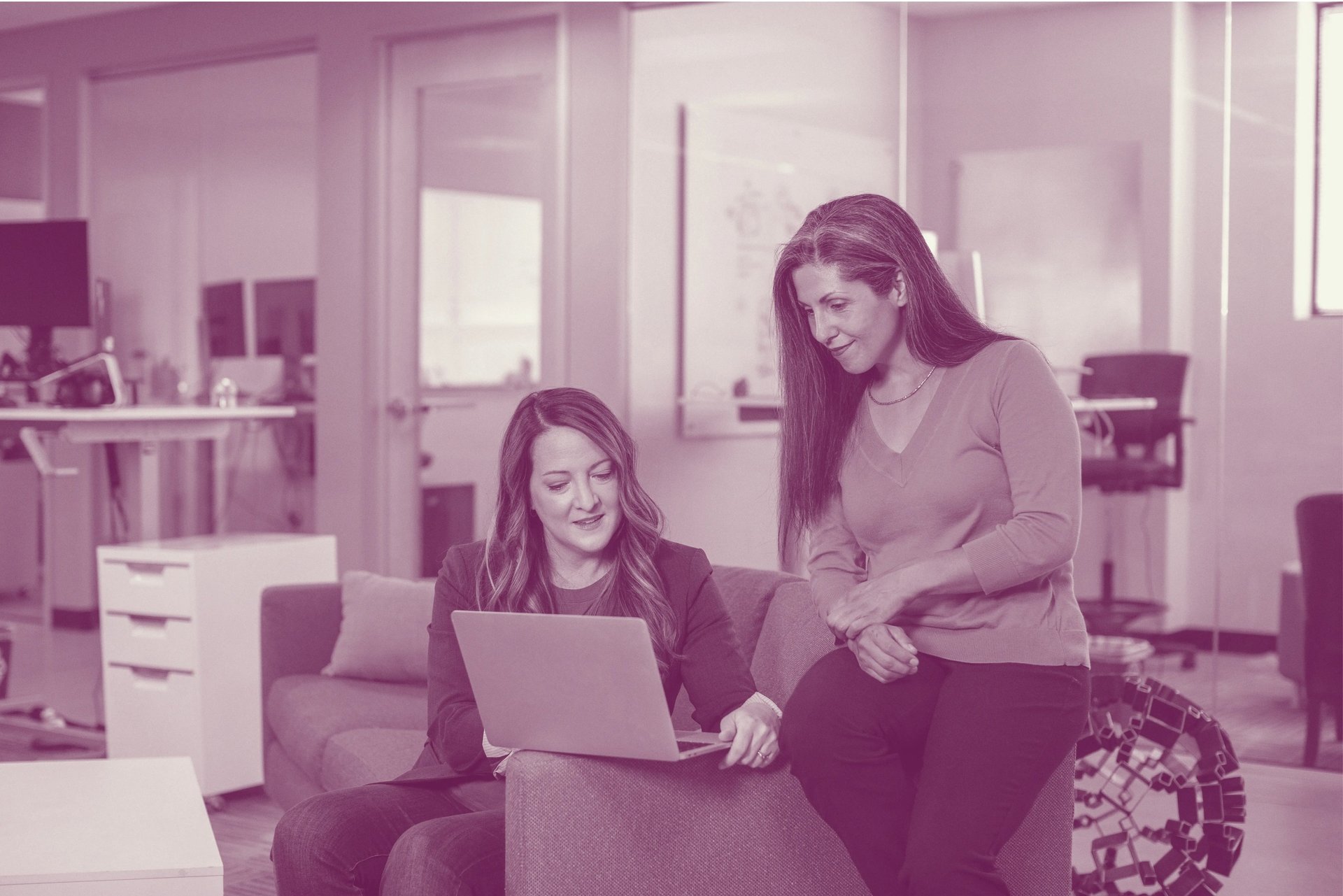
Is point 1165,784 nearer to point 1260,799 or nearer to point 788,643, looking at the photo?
point 788,643

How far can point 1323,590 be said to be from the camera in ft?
12.8

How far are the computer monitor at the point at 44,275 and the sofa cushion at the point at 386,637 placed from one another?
1785mm

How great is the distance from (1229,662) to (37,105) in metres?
5.82

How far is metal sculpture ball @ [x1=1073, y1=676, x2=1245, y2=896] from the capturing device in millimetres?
2523

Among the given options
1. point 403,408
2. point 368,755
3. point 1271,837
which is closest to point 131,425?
point 403,408

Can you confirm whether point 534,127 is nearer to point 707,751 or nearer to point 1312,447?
point 1312,447

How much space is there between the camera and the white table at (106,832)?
208 centimetres

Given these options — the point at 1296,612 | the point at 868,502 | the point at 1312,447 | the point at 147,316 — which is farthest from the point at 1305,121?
the point at 147,316

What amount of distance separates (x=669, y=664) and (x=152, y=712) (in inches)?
87.5

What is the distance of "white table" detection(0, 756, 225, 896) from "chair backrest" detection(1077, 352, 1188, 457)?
2.90 meters

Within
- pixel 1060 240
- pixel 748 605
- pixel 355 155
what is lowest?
pixel 748 605

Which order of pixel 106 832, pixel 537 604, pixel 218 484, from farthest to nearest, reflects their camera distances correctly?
pixel 218 484, pixel 106 832, pixel 537 604

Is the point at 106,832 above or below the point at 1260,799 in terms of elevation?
above

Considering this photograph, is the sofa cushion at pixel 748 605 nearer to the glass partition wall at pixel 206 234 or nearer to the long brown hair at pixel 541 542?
the long brown hair at pixel 541 542
